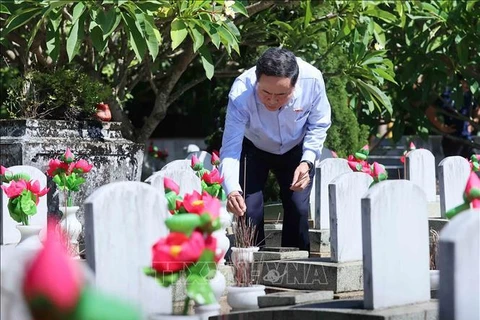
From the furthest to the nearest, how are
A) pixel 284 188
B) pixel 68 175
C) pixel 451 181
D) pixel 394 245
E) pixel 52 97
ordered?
pixel 52 97, pixel 451 181, pixel 68 175, pixel 284 188, pixel 394 245

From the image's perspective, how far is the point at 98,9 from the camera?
25.8ft

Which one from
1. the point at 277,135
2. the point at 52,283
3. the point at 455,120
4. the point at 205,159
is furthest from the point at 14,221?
the point at 455,120

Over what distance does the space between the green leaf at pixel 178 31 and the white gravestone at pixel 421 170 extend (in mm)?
2435

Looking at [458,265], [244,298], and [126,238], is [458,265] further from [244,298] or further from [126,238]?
[244,298]

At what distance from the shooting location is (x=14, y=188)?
607cm

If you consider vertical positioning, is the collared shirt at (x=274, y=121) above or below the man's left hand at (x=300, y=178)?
above

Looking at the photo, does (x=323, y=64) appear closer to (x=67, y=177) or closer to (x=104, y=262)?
(x=67, y=177)

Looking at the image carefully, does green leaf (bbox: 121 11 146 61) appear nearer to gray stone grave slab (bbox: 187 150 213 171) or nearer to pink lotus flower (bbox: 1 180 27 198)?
gray stone grave slab (bbox: 187 150 213 171)

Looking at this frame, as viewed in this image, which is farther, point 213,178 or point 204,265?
point 213,178

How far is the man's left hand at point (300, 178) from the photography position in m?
5.91

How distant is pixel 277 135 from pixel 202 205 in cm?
233

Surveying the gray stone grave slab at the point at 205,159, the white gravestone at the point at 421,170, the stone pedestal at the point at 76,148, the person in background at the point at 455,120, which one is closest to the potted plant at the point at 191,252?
the stone pedestal at the point at 76,148

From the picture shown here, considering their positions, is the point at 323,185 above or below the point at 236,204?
above

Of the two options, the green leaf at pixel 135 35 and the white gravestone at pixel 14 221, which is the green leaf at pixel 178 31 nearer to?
the green leaf at pixel 135 35
